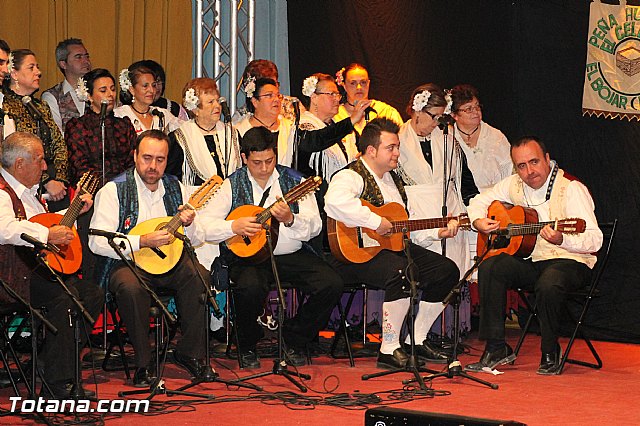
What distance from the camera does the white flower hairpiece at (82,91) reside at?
7055mm

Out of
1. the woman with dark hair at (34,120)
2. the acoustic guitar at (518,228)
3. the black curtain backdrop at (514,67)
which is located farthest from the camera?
the black curtain backdrop at (514,67)

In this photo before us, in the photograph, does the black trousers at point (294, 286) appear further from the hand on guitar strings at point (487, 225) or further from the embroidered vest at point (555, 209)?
the embroidered vest at point (555, 209)

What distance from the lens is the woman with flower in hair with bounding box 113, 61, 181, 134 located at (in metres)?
7.24

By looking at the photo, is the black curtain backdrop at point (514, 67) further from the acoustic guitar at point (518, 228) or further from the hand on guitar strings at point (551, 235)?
the hand on guitar strings at point (551, 235)

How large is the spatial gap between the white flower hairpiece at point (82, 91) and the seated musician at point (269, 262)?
3.82 ft

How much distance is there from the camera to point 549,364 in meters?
6.49

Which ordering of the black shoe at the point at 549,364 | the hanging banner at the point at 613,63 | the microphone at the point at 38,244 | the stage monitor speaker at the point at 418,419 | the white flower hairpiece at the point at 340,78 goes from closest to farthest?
the stage monitor speaker at the point at 418,419 < the microphone at the point at 38,244 < the black shoe at the point at 549,364 < the hanging banner at the point at 613,63 < the white flower hairpiece at the point at 340,78

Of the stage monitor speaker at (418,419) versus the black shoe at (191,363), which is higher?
the stage monitor speaker at (418,419)

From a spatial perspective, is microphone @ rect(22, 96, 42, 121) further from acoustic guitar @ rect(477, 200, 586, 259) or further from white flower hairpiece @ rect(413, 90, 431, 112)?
acoustic guitar @ rect(477, 200, 586, 259)

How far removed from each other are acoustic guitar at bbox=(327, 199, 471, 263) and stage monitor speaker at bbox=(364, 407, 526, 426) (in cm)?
286

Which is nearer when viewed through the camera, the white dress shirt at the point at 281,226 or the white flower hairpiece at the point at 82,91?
the white dress shirt at the point at 281,226

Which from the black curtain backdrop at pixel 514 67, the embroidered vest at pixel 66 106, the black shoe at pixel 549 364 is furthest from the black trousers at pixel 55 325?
the black curtain backdrop at pixel 514 67

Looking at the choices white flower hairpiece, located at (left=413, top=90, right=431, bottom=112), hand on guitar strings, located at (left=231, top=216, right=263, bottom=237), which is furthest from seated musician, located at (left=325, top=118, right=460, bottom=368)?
hand on guitar strings, located at (left=231, top=216, right=263, bottom=237)

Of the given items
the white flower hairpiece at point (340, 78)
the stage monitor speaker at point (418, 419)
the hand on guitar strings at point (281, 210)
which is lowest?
the stage monitor speaker at point (418, 419)
